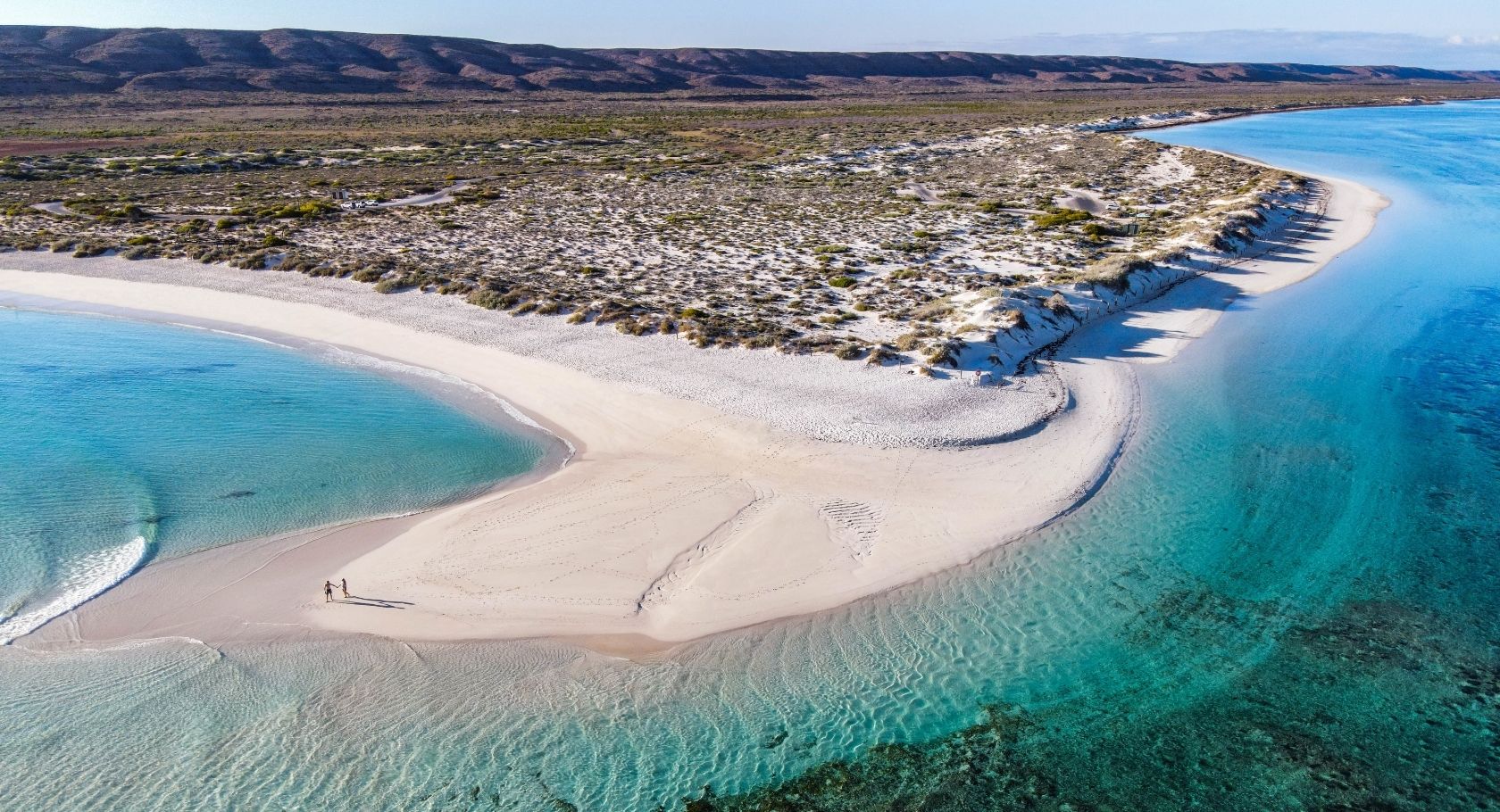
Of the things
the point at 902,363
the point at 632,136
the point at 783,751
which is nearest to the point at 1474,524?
the point at 902,363

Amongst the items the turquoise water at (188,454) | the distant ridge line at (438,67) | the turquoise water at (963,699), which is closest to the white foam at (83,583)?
the turquoise water at (188,454)

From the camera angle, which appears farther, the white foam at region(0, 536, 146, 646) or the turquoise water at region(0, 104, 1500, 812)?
the white foam at region(0, 536, 146, 646)

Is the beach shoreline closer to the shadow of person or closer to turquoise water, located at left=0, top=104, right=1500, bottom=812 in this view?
the shadow of person

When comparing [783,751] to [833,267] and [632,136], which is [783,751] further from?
[632,136]

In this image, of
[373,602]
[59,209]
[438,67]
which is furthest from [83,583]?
[438,67]

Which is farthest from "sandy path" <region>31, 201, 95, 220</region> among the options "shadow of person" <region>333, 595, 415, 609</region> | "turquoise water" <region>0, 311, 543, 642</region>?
"shadow of person" <region>333, 595, 415, 609</region>

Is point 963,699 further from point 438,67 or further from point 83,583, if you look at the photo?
point 438,67
